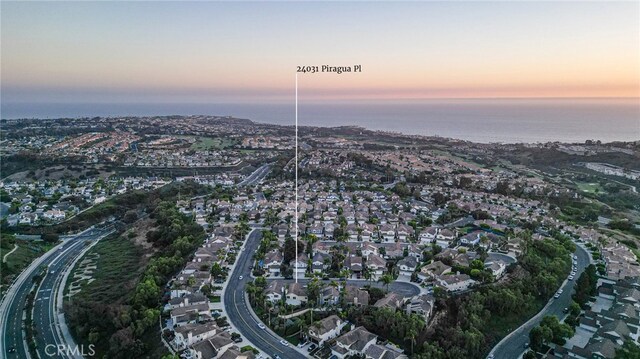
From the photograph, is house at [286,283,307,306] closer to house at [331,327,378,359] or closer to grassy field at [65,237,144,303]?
house at [331,327,378,359]

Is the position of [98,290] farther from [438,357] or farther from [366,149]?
[366,149]

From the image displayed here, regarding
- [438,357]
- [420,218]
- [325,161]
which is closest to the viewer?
[438,357]

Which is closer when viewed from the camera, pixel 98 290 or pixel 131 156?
pixel 98 290

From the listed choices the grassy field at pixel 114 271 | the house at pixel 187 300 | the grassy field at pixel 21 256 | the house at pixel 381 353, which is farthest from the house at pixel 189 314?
the grassy field at pixel 21 256

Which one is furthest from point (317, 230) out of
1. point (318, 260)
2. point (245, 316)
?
point (245, 316)

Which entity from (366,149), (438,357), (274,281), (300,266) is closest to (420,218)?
(300,266)

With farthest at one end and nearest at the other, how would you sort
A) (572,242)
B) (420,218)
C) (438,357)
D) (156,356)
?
(420,218), (572,242), (156,356), (438,357)

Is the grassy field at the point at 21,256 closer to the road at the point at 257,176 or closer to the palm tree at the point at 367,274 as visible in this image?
the palm tree at the point at 367,274
